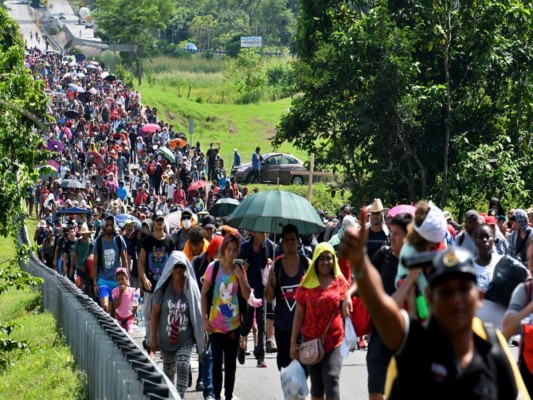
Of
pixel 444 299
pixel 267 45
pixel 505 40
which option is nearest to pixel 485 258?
pixel 444 299

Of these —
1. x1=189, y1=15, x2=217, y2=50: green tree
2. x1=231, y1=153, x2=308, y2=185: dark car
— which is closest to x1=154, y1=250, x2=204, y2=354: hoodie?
x1=231, y1=153, x2=308, y2=185: dark car

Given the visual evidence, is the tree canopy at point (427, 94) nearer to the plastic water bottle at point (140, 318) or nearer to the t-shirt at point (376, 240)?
the plastic water bottle at point (140, 318)

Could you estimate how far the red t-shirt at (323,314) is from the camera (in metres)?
9.92

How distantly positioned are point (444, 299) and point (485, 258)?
5.53m

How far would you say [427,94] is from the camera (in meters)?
27.2

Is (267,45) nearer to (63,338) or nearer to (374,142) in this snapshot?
(374,142)

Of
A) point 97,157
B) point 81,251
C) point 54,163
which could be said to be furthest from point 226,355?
point 97,157

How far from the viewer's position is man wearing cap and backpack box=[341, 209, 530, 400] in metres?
4.71

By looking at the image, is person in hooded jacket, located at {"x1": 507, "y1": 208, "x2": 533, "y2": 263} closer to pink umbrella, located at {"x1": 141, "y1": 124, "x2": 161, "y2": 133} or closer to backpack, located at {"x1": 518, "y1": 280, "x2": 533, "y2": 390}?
backpack, located at {"x1": 518, "y1": 280, "x2": 533, "y2": 390}

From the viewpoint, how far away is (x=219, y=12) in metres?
153

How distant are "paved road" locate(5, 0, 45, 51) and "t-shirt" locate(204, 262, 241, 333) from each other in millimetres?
107965

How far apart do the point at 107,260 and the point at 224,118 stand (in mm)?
63626

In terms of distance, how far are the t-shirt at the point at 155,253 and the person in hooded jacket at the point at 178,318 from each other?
385 cm

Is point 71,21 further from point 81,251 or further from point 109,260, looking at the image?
point 109,260
